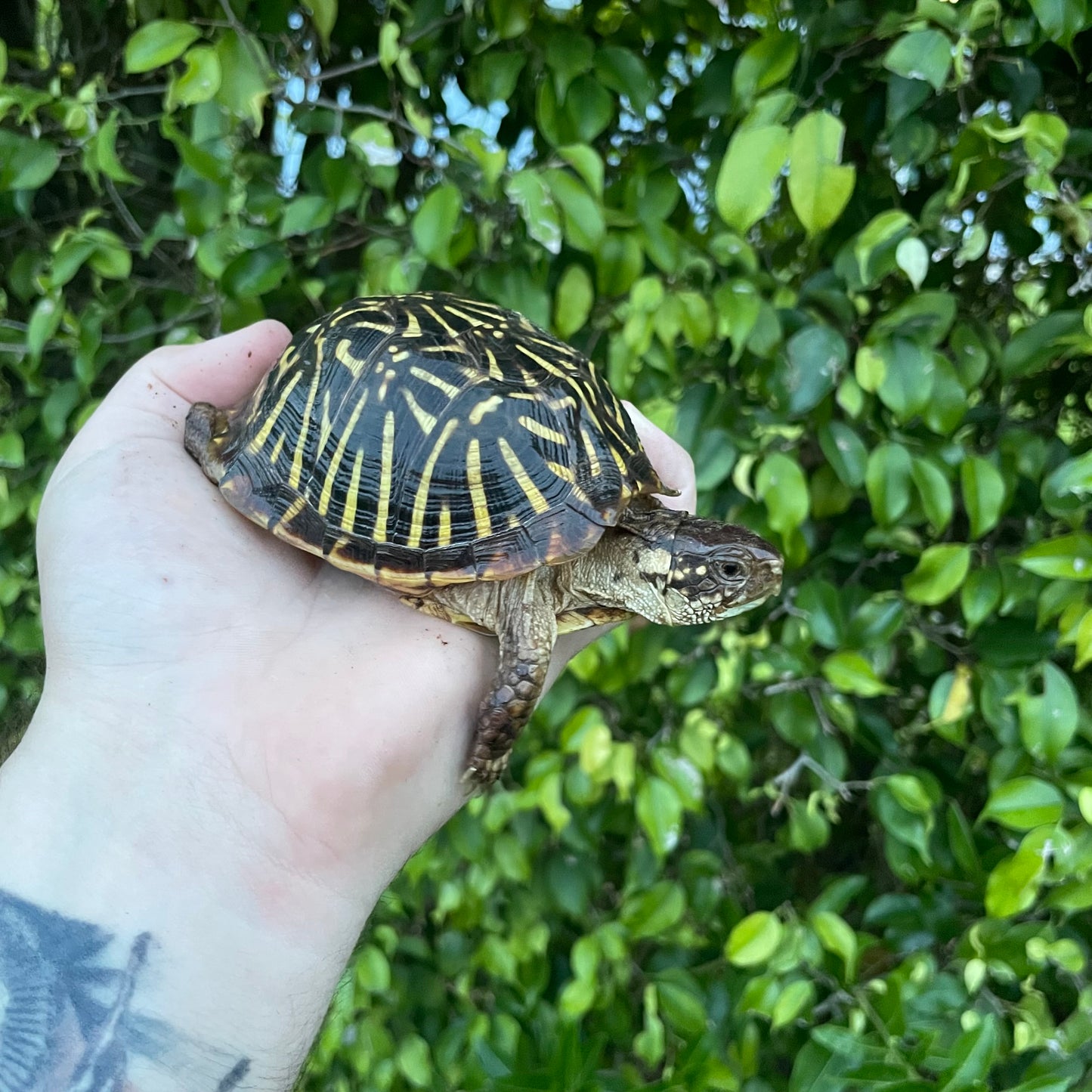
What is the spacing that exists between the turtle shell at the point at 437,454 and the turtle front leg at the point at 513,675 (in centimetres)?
6

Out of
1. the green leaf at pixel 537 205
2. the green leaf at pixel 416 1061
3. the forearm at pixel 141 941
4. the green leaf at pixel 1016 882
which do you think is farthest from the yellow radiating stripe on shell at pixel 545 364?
the green leaf at pixel 416 1061

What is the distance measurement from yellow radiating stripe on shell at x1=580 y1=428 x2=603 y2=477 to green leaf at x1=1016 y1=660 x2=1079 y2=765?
51 cm

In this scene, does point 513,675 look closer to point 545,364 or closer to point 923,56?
point 545,364

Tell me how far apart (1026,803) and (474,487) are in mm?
656

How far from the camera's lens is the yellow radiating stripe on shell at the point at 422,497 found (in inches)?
35.3

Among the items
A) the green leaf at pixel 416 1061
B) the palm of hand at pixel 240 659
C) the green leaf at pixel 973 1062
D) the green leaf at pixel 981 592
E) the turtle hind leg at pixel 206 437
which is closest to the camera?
the green leaf at pixel 973 1062

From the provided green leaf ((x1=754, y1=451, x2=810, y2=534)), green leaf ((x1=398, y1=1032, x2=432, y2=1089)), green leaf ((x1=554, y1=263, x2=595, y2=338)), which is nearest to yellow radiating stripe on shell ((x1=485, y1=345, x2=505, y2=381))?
green leaf ((x1=554, y1=263, x2=595, y2=338))

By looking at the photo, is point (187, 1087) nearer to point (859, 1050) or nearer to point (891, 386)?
point (859, 1050)

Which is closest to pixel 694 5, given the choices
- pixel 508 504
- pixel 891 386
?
pixel 891 386

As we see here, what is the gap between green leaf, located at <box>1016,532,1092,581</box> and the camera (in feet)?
2.53

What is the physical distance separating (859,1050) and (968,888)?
0.33m

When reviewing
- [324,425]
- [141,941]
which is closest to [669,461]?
[324,425]

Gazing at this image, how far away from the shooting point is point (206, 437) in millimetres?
1016

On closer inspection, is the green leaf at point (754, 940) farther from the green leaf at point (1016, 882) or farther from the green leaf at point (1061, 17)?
the green leaf at point (1061, 17)
